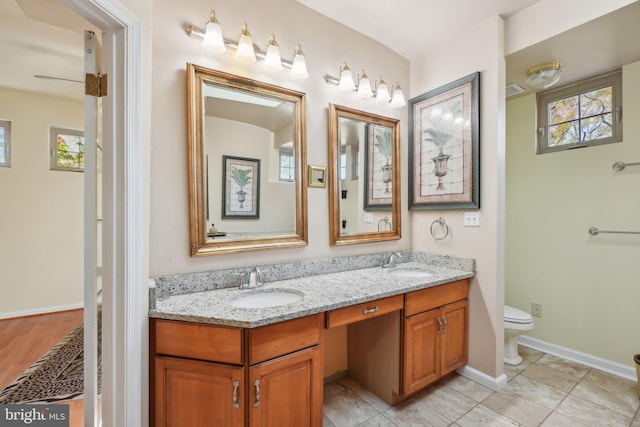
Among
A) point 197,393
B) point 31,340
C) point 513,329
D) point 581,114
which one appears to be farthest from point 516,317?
point 31,340

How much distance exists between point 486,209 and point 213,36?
1996mm

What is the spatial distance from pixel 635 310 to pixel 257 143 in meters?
2.91

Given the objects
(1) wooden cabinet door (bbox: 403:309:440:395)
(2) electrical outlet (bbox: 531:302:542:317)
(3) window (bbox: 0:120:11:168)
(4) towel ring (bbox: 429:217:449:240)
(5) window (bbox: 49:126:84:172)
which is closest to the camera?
(1) wooden cabinet door (bbox: 403:309:440:395)

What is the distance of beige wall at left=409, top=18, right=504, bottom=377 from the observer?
1.89 meters

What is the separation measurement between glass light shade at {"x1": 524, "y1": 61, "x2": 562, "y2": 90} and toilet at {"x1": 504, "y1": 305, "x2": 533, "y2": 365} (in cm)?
179

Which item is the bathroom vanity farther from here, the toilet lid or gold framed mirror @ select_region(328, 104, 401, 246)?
the toilet lid

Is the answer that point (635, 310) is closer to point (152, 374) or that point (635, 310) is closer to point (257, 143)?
point (257, 143)

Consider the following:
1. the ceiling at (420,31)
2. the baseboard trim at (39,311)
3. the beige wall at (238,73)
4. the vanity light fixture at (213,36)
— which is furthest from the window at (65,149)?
the vanity light fixture at (213,36)

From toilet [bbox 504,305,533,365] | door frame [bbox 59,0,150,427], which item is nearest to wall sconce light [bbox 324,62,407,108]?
door frame [bbox 59,0,150,427]

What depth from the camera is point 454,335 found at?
76.9 inches

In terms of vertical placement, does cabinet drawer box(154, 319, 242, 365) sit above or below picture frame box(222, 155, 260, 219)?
below

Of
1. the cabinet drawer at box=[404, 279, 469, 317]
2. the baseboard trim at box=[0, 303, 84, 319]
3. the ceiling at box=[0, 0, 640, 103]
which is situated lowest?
the baseboard trim at box=[0, 303, 84, 319]

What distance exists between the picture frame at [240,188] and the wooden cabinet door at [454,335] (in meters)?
1.44

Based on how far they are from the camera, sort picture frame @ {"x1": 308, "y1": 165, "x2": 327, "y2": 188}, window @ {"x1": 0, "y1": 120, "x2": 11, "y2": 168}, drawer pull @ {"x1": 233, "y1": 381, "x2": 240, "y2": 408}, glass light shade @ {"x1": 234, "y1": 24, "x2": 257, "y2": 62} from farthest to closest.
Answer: window @ {"x1": 0, "y1": 120, "x2": 11, "y2": 168} < picture frame @ {"x1": 308, "y1": 165, "x2": 327, "y2": 188} < glass light shade @ {"x1": 234, "y1": 24, "x2": 257, "y2": 62} < drawer pull @ {"x1": 233, "y1": 381, "x2": 240, "y2": 408}
